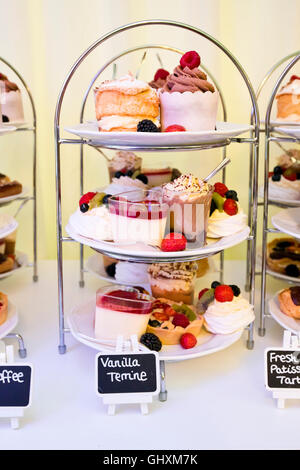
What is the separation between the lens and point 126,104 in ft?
5.08

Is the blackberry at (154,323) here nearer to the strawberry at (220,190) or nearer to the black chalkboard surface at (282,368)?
the black chalkboard surface at (282,368)

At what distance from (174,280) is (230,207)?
295 millimetres

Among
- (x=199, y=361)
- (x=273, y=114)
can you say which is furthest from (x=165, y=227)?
(x=273, y=114)

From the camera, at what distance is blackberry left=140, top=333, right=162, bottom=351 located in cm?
156

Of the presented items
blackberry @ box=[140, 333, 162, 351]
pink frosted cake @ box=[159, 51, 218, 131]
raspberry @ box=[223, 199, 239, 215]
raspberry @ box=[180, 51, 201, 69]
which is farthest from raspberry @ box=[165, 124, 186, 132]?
blackberry @ box=[140, 333, 162, 351]

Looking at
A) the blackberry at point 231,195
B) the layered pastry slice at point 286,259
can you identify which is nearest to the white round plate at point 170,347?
the blackberry at point 231,195

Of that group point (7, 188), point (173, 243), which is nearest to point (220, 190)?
point (173, 243)

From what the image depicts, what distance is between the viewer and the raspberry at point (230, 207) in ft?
5.54

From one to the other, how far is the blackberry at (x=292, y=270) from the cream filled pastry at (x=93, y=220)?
92 cm

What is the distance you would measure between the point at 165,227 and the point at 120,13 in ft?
4.66

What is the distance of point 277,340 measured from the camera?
1.87 metres

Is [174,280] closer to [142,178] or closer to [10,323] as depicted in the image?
[10,323]

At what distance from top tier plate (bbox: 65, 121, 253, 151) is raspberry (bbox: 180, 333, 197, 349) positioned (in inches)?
21.0

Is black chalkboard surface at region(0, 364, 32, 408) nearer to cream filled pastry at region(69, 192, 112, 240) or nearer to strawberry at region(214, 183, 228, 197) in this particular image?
cream filled pastry at region(69, 192, 112, 240)
